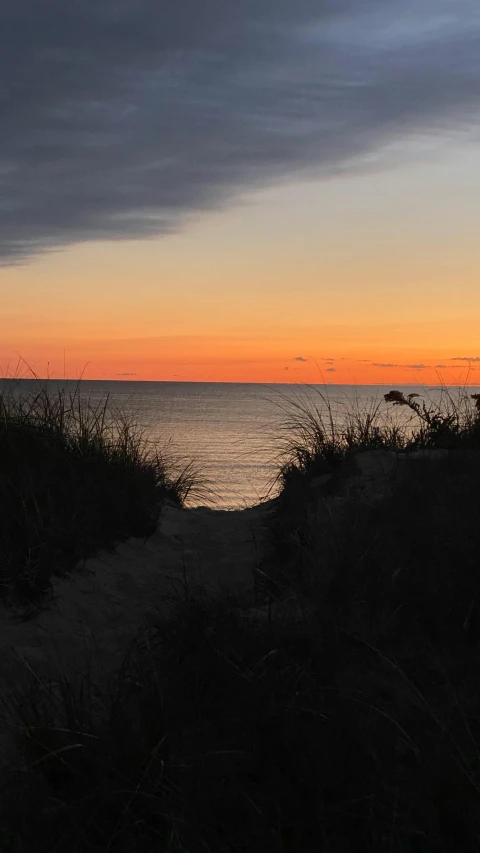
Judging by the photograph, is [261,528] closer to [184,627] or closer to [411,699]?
[184,627]

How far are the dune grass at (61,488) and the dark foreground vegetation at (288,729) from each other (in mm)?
1377

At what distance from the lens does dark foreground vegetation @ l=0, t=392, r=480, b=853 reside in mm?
2518

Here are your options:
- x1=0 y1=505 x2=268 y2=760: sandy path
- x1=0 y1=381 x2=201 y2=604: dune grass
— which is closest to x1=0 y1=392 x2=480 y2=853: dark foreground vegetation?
x1=0 y1=505 x2=268 y2=760: sandy path

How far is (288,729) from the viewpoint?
9.17ft

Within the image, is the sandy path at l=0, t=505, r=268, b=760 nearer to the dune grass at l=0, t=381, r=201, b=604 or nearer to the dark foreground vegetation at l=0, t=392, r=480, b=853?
the dune grass at l=0, t=381, r=201, b=604

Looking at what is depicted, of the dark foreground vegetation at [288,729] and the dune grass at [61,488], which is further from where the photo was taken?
the dune grass at [61,488]

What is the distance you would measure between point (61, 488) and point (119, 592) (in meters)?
1.04

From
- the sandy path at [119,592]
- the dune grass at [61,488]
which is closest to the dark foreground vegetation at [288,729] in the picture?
the sandy path at [119,592]

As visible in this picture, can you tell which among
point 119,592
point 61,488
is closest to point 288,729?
point 119,592

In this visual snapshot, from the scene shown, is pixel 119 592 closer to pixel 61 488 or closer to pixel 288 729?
pixel 61 488

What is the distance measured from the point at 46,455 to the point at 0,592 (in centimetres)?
196

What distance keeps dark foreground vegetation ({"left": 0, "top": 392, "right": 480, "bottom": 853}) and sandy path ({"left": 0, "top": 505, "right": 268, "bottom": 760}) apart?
0.43 meters

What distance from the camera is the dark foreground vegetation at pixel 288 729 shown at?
252 centimetres

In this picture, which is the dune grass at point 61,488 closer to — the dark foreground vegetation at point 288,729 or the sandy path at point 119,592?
the sandy path at point 119,592
